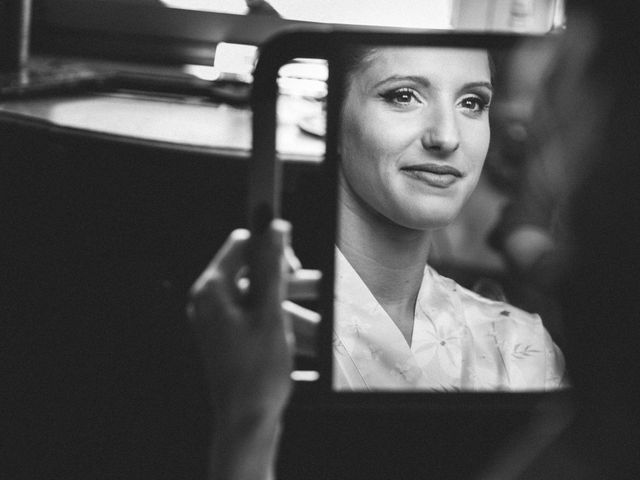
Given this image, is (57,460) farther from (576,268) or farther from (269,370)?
(576,268)

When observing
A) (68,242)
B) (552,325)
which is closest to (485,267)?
(552,325)

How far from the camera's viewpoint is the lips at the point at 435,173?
1.56 feet

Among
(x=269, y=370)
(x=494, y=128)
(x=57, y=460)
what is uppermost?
(x=494, y=128)

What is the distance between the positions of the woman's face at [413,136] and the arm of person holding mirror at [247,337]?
0.08m

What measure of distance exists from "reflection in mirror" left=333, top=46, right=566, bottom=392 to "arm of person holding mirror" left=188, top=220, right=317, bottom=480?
42mm

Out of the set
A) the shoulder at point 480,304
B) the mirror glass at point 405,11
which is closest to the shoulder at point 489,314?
the shoulder at point 480,304

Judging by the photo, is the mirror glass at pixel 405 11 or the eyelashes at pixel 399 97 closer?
the eyelashes at pixel 399 97

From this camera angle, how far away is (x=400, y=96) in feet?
1.60

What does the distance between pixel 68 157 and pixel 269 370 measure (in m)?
0.32

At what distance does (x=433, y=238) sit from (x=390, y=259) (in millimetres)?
34

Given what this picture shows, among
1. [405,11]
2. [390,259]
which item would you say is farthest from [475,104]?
[405,11]

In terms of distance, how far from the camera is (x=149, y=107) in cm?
79

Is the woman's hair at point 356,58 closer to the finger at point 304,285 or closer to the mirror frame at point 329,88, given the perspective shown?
the mirror frame at point 329,88

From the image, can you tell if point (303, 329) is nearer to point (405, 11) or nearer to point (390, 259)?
point (390, 259)
